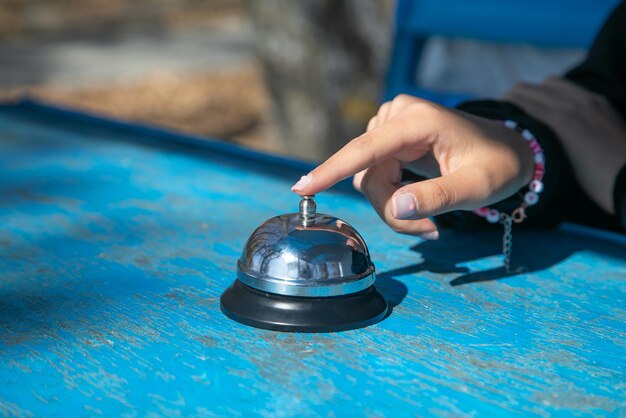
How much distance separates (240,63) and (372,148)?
6531mm

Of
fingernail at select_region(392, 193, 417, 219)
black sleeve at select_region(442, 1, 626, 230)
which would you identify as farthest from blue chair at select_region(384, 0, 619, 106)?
fingernail at select_region(392, 193, 417, 219)

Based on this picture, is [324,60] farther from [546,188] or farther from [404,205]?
[404,205]

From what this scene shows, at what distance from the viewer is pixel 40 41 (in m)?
8.66

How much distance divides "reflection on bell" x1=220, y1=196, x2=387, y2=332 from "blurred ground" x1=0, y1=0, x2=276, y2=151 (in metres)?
3.11

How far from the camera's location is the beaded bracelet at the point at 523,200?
1.08 metres

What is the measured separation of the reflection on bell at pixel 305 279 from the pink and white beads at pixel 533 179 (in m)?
0.31

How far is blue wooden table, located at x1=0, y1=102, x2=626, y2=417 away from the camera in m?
0.70

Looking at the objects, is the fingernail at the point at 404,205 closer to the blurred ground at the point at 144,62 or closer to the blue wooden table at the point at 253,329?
the blue wooden table at the point at 253,329

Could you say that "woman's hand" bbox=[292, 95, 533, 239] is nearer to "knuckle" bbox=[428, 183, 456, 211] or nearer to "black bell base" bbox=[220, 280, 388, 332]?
"knuckle" bbox=[428, 183, 456, 211]

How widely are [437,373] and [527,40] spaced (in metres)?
1.50

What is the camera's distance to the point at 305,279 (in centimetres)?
81

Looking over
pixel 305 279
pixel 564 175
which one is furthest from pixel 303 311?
pixel 564 175

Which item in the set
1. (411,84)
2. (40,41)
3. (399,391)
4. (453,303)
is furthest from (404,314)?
(40,41)

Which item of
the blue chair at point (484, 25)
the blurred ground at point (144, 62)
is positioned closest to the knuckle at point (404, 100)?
the blue chair at point (484, 25)
